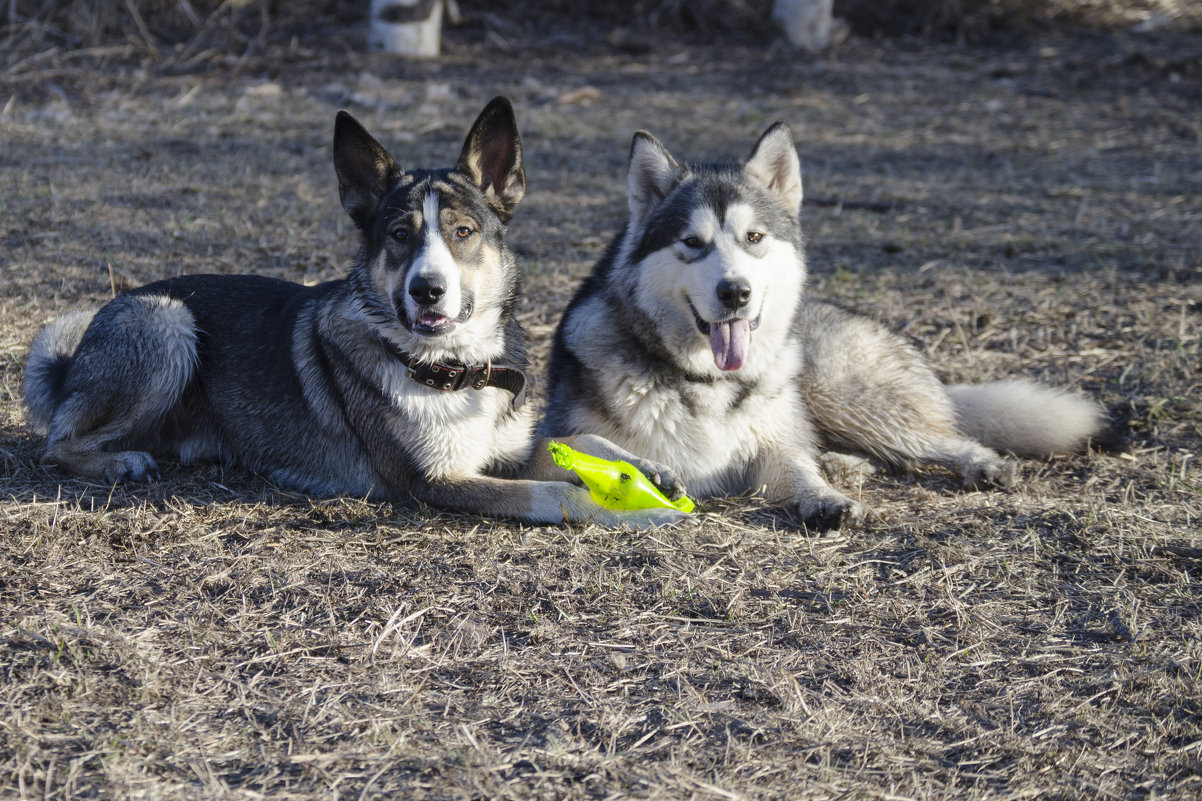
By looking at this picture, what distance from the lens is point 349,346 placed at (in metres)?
4.68

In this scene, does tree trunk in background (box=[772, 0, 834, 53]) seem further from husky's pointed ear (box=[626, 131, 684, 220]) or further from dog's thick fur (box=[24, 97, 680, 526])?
dog's thick fur (box=[24, 97, 680, 526])

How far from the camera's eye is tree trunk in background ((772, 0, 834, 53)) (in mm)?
15477

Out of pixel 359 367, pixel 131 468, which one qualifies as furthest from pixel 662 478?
pixel 131 468

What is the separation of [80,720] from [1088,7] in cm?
1797

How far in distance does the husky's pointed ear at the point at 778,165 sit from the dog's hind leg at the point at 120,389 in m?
2.84

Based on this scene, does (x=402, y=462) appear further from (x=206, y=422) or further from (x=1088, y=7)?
(x=1088, y=7)

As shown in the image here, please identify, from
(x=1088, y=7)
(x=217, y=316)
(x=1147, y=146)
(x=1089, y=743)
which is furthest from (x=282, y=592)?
(x=1088, y=7)

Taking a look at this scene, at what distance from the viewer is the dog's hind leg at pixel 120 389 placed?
4.76 m

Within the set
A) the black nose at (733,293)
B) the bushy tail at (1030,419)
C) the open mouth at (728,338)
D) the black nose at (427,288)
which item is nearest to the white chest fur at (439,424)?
the black nose at (427,288)

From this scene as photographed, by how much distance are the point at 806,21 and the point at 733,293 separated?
41.4 ft

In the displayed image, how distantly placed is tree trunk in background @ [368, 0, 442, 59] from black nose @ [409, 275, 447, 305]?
1129 centimetres

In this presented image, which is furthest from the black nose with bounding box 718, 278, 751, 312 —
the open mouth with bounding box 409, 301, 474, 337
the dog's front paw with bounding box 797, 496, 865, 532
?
the open mouth with bounding box 409, 301, 474, 337

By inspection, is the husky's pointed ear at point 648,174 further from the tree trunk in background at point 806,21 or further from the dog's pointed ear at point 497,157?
the tree trunk in background at point 806,21

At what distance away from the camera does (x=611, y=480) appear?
4.33 m
